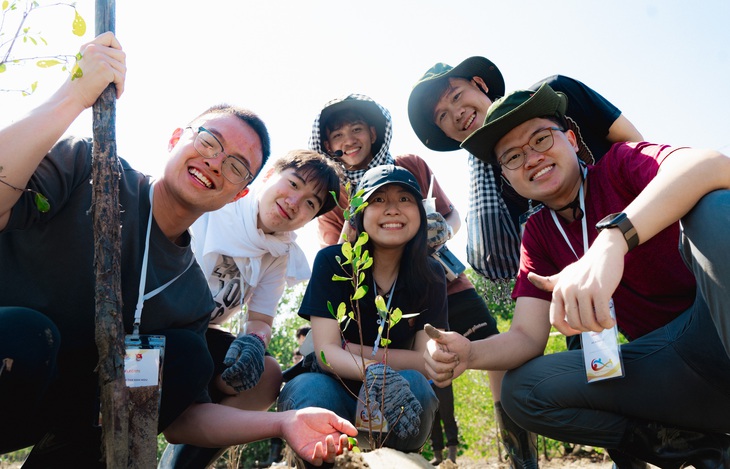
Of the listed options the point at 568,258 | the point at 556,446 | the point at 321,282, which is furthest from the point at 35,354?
the point at 556,446

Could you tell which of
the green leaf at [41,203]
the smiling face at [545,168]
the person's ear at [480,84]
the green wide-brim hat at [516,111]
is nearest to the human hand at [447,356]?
the smiling face at [545,168]

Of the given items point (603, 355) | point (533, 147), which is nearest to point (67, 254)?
point (533, 147)

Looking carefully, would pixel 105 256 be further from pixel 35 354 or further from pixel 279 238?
pixel 279 238

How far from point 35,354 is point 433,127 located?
2685 millimetres

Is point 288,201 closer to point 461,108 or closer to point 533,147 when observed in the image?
point 461,108

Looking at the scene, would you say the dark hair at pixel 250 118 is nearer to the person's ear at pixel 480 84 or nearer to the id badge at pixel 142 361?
the id badge at pixel 142 361

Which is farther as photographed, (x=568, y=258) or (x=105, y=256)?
(x=568, y=258)

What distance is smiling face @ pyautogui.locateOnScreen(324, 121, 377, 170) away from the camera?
377 cm

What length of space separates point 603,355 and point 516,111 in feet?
3.71

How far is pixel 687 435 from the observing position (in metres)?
2.19

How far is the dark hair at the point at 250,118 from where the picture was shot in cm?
247

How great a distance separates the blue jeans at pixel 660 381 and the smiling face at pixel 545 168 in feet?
1.98

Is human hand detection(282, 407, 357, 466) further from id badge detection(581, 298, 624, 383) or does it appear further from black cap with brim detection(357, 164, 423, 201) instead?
black cap with brim detection(357, 164, 423, 201)

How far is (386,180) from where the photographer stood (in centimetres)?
288
